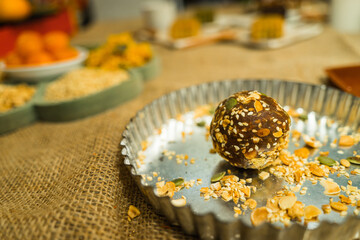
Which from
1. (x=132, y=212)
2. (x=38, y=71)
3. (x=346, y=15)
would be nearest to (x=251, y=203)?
(x=132, y=212)

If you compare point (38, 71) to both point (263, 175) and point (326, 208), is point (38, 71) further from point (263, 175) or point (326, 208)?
point (326, 208)

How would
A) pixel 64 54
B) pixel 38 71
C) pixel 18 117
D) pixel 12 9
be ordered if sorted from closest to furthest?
pixel 18 117 < pixel 38 71 < pixel 64 54 < pixel 12 9

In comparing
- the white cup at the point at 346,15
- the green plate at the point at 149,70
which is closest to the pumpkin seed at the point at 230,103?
the green plate at the point at 149,70

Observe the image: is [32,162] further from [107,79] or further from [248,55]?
[248,55]

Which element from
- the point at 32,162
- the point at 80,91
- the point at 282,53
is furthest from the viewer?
the point at 282,53

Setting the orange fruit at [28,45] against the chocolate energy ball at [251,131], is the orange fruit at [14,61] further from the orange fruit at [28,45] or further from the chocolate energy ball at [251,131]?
the chocolate energy ball at [251,131]

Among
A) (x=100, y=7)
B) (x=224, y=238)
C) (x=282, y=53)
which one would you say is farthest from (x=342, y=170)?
(x=100, y=7)
